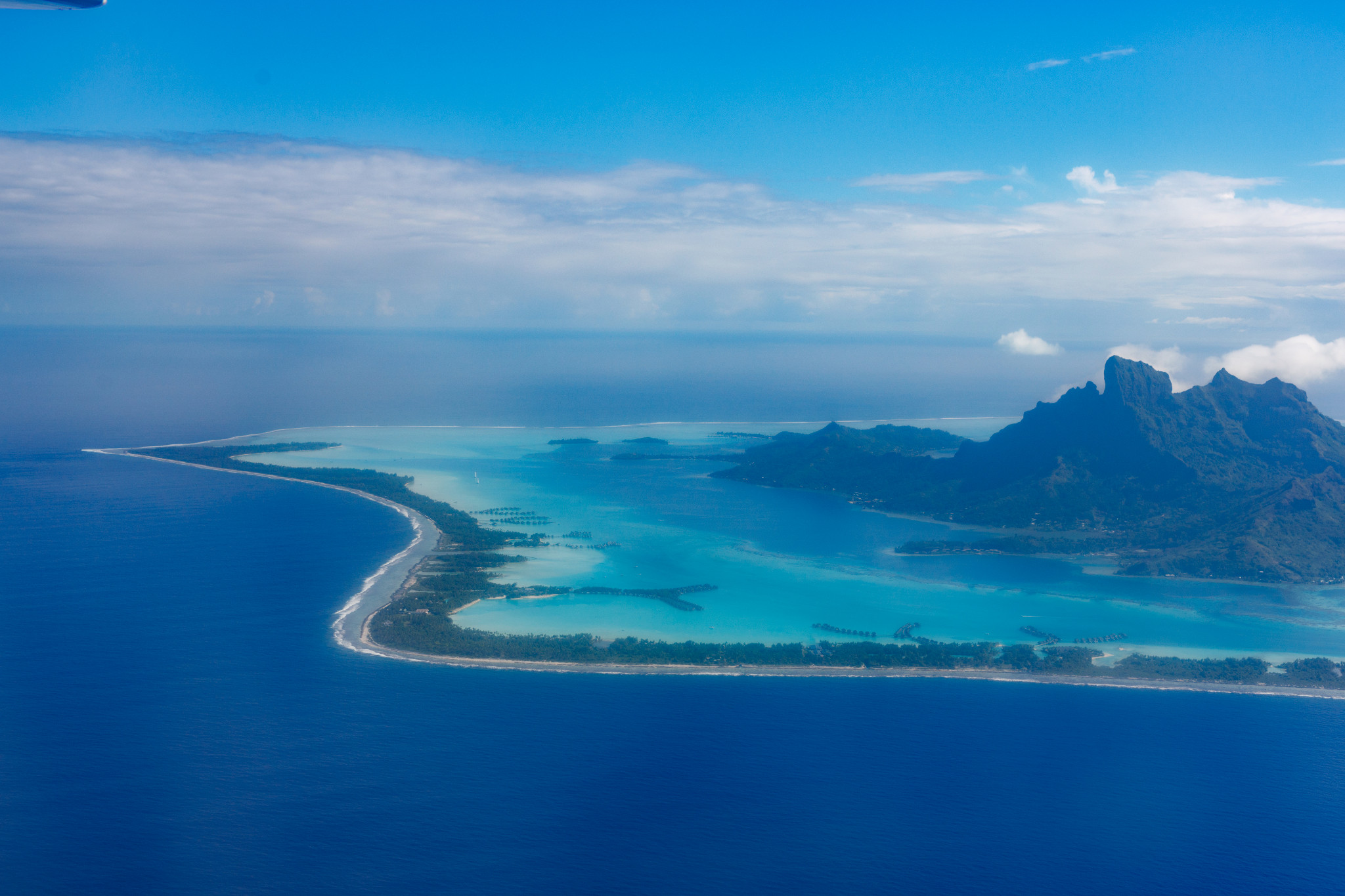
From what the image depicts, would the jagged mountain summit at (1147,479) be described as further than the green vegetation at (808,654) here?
Yes

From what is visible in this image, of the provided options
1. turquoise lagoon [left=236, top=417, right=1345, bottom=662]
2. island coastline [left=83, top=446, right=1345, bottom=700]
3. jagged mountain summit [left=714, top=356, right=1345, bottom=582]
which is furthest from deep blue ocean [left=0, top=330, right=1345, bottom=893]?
jagged mountain summit [left=714, top=356, right=1345, bottom=582]

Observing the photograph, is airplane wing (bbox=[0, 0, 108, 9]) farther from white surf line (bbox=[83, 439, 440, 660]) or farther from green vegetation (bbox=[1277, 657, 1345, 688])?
green vegetation (bbox=[1277, 657, 1345, 688])

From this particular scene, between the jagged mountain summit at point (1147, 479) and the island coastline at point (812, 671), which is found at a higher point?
the jagged mountain summit at point (1147, 479)

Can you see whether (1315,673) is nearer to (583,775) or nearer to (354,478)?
(583,775)

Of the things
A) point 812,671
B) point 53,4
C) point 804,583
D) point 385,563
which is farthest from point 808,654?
point 53,4

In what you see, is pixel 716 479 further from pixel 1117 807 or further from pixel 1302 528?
pixel 1117 807

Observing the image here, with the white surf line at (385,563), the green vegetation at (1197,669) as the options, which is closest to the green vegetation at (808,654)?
the green vegetation at (1197,669)

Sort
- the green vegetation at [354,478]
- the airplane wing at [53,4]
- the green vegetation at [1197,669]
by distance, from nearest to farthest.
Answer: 1. the airplane wing at [53,4]
2. the green vegetation at [1197,669]
3. the green vegetation at [354,478]

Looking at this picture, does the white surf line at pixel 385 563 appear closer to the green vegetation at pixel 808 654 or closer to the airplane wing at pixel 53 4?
the green vegetation at pixel 808 654
